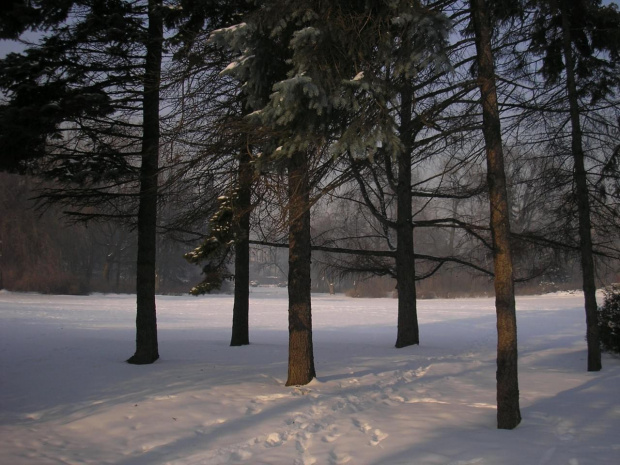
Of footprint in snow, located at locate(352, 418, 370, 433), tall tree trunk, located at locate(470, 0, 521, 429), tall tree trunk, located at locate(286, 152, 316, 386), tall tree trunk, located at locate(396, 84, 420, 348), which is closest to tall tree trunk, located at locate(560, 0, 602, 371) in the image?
tall tree trunk, located at locate(396, 84, 420, 348)

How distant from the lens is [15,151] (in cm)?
887

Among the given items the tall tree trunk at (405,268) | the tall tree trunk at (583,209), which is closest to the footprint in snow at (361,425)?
the tall tree trunk at (583,209)

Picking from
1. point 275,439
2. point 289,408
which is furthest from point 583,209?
point 275,439

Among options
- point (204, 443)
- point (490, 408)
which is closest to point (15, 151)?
point (204, 443)

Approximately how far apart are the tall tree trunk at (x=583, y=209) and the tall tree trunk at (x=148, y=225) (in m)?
8.61

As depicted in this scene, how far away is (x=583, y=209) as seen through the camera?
33.6 ft

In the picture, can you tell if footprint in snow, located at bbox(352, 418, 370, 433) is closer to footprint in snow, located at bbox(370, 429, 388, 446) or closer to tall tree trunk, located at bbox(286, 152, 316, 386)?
footprint in snow, located at bbox(370, 429, 388, 446)

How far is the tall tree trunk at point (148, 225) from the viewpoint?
9516 mm

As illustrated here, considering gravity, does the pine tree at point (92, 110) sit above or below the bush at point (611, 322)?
above

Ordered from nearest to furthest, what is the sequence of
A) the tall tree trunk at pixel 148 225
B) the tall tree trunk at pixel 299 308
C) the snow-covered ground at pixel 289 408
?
the snow-covered ground at pixel 289 408, the tall tree trunk at pixel 299 308, the tall tree trunk at pixel 148 225

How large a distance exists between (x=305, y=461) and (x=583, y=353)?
1026 centimetres

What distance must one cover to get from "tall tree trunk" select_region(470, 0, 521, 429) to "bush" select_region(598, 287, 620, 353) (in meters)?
7.11

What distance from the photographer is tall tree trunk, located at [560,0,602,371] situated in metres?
9.91

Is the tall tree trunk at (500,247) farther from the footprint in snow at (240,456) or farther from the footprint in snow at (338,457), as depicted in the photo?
the footprint in snow at (240,456)
